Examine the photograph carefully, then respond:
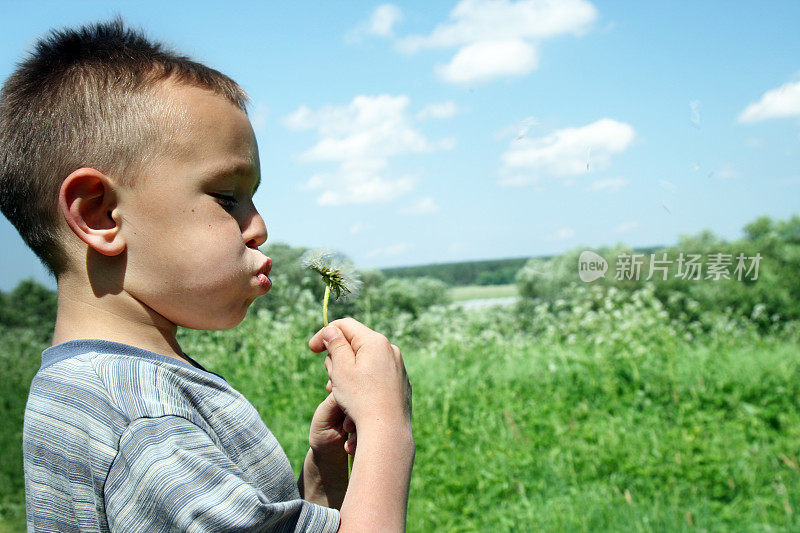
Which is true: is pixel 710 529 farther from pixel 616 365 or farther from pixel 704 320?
pixel 704 320

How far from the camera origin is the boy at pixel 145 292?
36.4 inches

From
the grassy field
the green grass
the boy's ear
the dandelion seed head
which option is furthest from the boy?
the green grass

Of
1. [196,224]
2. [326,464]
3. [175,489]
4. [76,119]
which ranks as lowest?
[326,464]

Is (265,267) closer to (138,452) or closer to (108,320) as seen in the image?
(108,320)

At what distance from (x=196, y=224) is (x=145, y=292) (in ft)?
0.42

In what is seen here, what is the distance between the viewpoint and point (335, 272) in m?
1.21

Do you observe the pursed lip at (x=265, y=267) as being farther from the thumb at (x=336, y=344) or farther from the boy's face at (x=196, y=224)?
the thumb at (x=336, y=344)

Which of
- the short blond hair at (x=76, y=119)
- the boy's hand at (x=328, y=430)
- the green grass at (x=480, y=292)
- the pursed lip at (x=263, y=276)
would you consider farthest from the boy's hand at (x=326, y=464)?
the green grass at (x=480, y=292)

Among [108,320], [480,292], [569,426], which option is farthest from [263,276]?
[480,292]

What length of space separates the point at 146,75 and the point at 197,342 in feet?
14.7

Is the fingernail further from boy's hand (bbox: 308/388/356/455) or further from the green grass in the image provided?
the green grass

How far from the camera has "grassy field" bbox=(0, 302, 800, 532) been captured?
2869 millimetres

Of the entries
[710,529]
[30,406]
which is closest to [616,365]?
[710,529]

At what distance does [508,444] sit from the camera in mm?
3504
